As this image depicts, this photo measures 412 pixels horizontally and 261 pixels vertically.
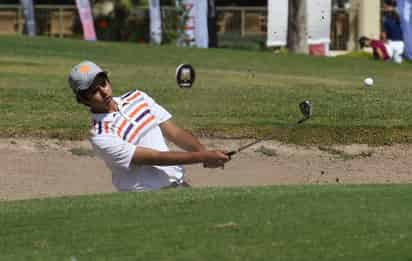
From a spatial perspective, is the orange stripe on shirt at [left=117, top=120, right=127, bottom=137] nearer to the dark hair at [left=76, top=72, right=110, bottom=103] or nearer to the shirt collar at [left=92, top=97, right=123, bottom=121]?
the shirt collar at [left=92, top=97, right=123, bottom=121]

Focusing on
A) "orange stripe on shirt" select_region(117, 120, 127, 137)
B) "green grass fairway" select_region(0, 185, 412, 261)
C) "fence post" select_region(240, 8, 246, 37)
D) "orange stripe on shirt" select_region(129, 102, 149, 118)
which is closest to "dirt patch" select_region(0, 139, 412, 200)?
Result: "green grass fairway" select_region(0, 185, 412, 261)

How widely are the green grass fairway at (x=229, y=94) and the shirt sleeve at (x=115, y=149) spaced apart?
555 cm

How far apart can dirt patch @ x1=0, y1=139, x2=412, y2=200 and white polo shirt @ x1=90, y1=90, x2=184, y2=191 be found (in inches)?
141

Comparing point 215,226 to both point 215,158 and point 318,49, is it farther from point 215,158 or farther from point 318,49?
point 318,49

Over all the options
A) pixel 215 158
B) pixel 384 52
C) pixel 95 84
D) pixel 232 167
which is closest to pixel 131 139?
pixel 95 84

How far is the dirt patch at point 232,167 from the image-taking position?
12.6 m

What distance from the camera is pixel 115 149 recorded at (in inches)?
328

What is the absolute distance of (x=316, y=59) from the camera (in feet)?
85.8

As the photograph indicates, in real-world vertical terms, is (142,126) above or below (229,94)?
above

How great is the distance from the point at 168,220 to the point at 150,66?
14044mm

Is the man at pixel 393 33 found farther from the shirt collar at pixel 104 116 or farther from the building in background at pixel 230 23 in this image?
the shirt collar at pixel 104 116

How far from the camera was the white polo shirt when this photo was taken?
27.5ft

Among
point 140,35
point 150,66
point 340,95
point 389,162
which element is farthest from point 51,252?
point 140,35

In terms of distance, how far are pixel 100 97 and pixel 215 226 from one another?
1.35m
